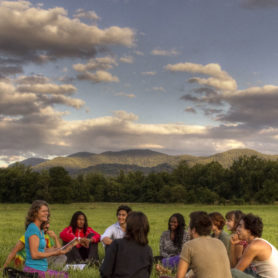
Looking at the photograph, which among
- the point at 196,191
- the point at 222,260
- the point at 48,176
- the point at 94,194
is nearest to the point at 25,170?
the point at 48,176

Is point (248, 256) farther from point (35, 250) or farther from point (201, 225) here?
point (35, 250)

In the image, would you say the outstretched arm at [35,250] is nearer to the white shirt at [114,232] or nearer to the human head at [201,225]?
the white shirt at [114,232]

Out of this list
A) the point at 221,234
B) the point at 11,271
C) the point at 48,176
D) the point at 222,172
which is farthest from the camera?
the point at 222,172

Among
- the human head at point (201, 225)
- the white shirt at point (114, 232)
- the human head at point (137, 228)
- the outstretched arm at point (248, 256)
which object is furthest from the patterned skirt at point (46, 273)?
the outstretched arm at point (248, 256)

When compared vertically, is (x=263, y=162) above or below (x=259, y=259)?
above

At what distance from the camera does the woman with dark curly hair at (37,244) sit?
690cm

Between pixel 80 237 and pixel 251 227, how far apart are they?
18.6 feet

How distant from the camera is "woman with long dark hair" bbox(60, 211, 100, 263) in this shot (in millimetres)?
10195

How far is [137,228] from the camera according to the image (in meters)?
5.18

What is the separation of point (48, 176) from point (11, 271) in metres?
87.5

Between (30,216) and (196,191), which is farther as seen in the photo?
(196,191)

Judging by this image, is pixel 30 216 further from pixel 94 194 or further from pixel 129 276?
pixel 94 194

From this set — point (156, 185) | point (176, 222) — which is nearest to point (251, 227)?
point (176, 222)

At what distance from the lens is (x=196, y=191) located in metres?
97.3
